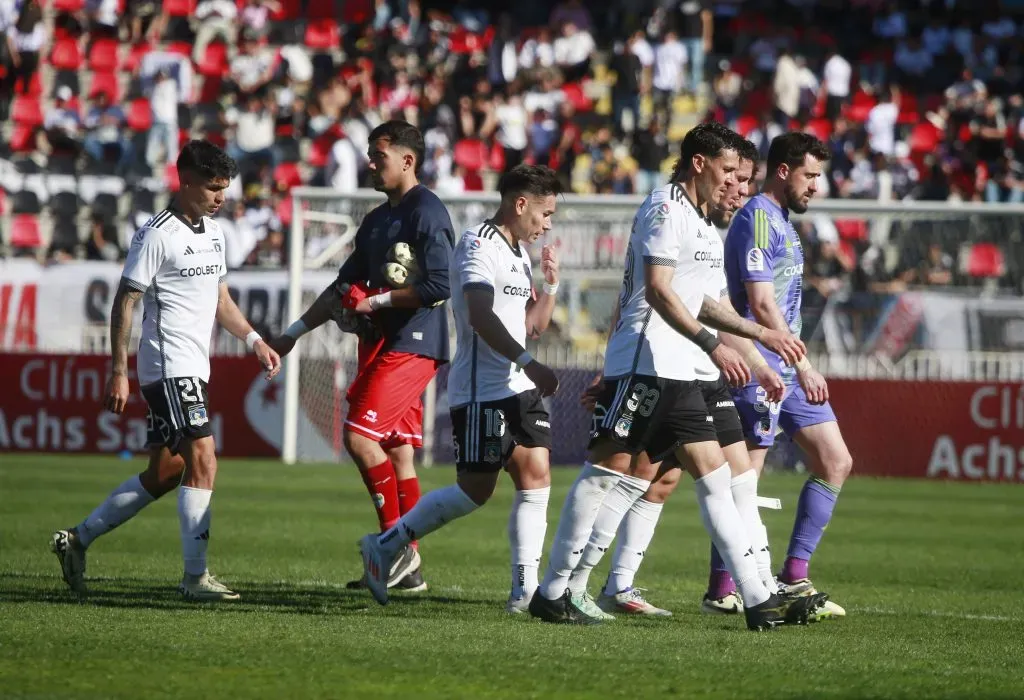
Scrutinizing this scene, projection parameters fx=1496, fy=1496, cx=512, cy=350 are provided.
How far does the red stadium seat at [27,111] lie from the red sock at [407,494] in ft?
60.2

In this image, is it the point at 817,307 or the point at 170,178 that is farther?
the point at 170,178

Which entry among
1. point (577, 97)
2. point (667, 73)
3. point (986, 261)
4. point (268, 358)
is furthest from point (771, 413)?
point (577, 97)

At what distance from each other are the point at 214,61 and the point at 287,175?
3.81m

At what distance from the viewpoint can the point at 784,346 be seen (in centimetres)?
686

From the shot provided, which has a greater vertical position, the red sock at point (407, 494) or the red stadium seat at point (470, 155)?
the red stadium seat at point (470, 155)

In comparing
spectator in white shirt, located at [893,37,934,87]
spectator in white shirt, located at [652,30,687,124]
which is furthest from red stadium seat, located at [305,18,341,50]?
spectator in white shirt, located at [893,37,934,87]

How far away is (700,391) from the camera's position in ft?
22.6

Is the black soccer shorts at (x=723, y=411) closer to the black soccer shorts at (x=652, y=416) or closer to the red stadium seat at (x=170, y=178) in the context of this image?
the black soccer shorts at (x=652, y=416)

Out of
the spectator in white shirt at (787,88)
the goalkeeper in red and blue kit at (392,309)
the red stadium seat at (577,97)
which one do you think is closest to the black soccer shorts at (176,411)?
the goalkeeper in red and blue kit at (392,309)

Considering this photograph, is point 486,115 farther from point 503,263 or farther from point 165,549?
point 503,263

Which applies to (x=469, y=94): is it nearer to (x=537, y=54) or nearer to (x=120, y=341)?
(x=537, y=54)

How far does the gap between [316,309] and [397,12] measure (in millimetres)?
20204

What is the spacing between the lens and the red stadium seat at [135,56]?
2628 centimetres

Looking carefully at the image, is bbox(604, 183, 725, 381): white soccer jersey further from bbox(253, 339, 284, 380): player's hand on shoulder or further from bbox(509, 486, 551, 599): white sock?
bbox(253, 339, 284, 380): player's hand on shoulder
